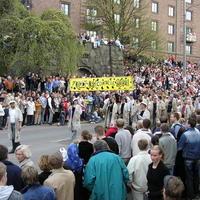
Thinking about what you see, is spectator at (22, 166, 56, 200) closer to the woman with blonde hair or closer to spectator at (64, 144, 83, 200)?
the woman with blonde hair

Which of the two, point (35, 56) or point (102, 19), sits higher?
point (102, 19)

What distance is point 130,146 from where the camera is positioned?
7656 millimetres

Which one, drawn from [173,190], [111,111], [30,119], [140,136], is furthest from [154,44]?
[173,190]

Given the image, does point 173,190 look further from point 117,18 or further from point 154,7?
point 154,7

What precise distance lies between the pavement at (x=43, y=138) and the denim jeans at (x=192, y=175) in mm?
5095

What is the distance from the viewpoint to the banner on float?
16.4 metres

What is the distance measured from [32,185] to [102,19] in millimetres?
36801

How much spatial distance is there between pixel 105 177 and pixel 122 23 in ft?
113

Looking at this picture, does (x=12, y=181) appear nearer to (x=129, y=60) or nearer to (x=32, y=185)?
(x=32, y=185)

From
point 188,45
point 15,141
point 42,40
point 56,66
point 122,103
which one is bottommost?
point 15,141

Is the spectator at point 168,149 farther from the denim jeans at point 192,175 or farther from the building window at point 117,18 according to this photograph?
the building window at point 117,18

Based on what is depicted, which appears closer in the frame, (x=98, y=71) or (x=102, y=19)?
(x=98, y=71)

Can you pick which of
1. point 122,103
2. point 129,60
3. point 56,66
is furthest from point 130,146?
point 129,60

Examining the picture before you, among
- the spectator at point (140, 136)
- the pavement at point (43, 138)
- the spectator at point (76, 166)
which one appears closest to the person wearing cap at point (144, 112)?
the pavement at point (43, 138)
